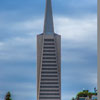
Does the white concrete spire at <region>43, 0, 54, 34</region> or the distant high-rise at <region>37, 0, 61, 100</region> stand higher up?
the white concrete spire at <region>43, 0, 54, 34</region>

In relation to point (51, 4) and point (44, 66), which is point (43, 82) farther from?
point (51, 4)

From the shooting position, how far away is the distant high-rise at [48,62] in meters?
171

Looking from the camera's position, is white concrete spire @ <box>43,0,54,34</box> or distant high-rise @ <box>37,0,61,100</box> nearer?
distant high-rise @ <box>37,0,61,100</box>

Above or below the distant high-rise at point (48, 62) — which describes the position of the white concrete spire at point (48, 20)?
above

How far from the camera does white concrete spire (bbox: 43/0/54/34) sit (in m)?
175

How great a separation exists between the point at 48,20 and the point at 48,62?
58.8 ft

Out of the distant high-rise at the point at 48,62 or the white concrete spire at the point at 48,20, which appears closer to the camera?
the distant high-rise at the point at 48,62

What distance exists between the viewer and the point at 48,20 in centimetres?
17588

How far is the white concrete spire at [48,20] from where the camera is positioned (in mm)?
175000

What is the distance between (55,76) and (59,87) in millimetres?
5195

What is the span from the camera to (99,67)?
6797mm

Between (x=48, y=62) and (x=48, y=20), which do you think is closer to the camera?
(x=48, y=20)

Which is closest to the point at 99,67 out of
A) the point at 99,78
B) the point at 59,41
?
the point at 99,78

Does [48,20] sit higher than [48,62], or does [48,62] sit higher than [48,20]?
[48,20]
